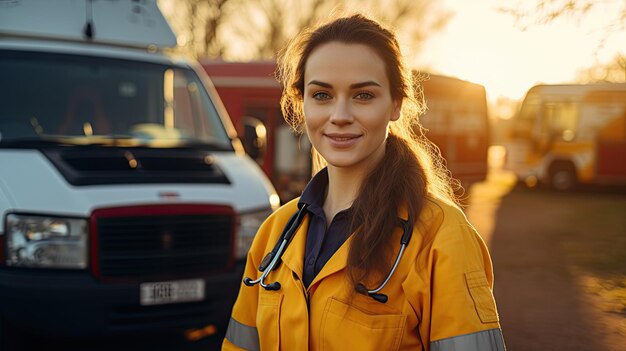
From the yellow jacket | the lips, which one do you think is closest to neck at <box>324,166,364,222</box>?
the lips

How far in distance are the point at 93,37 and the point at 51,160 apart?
65.0 inches

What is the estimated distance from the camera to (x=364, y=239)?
2109 mm

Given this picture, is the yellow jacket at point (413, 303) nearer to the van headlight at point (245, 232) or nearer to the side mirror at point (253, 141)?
the van headlight at point (245, 232)

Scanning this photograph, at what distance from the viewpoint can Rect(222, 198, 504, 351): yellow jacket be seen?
1964 millimetres

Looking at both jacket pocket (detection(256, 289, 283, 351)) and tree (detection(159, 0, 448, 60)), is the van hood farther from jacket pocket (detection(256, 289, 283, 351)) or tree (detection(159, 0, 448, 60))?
tree (detection(159, 0, 448, 60))

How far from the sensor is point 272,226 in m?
2.59

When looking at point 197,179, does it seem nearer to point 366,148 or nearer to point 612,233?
point 366,148

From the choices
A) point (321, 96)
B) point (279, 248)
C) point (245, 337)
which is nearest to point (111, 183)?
point (245, 337)

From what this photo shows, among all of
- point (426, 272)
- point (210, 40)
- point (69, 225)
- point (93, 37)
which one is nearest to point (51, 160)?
point (69, 225)

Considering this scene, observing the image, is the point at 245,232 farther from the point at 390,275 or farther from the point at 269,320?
the point at 390,275

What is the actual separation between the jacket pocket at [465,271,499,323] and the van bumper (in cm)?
329

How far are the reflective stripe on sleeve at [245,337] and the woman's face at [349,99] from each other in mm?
639

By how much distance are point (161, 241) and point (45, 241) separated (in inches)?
29.6

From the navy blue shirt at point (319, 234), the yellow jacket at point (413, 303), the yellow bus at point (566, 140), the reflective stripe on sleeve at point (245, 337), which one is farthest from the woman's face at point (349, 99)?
the yellow bus at point (566, 140)
